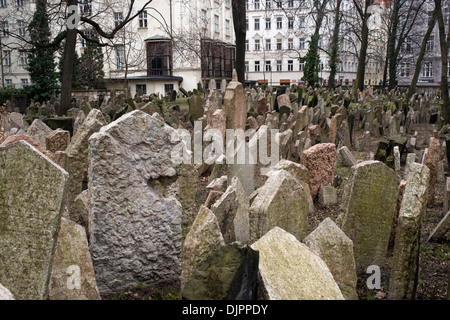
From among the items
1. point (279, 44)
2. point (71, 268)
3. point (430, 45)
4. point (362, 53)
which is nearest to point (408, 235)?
point (71, 268)

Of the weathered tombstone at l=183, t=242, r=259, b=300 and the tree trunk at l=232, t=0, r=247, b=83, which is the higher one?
the tree trunk at l=232, t=0, r=247, b=83

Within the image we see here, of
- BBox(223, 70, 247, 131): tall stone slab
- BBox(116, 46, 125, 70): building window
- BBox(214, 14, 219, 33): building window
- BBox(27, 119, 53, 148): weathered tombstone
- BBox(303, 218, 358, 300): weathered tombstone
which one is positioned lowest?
BBox(303, 218, 358, 300): weathered tombstone

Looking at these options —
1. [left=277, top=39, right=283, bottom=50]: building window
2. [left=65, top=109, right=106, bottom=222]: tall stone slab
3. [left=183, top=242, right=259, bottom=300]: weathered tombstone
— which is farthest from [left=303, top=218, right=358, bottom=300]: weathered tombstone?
[left=277, top=39, right=283, bottom=50]: building window

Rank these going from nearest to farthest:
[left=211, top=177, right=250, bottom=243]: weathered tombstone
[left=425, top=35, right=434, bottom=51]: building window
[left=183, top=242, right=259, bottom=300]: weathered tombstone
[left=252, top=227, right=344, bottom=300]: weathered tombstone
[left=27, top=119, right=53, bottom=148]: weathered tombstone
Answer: [left=183, top=242, right=259, bottom=300]: weathered tombstone, [left=252, top=227, right=344, bottom=300]: weathered tombstone, [left=211, top=177, right=250, bottom=243]: weathered tombstone, [left=27, top=119, right=53, bottom=148]: weathered tombstone, [left=425, top=35, right=434, bottom=51]: building window

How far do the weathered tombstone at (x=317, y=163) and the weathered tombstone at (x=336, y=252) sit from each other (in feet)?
9.85

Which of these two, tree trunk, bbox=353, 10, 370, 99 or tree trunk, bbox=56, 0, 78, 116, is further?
tree trunk, bbox=353, 10, 370, 99

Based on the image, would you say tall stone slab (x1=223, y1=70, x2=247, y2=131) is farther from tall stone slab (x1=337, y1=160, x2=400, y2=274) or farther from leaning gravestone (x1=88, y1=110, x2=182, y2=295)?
leaning gravestone (x1=88, y1=110, x2=182, y2=295)

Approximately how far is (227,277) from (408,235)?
64.2 inches

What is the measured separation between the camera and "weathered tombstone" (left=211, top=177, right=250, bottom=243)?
450 centimetres

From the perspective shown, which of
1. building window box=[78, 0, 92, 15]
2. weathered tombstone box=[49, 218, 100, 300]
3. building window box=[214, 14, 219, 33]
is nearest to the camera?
weathered tombstone box=[49, 218, 100, 300]

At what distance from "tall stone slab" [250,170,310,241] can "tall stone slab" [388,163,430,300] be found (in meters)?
1.18

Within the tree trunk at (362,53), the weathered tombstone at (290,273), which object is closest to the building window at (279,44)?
the tree trunk at (362,53)
